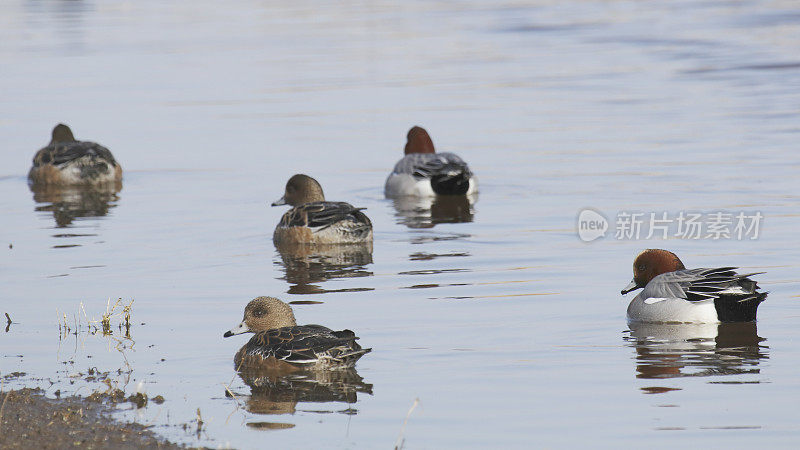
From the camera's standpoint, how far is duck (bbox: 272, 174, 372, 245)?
620 inches

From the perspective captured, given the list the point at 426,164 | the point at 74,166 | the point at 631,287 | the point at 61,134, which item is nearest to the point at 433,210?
the point at 426,164

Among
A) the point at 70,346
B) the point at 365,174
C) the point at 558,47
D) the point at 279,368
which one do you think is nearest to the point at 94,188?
the point at 365,174

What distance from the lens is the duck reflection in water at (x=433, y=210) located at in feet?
57.7

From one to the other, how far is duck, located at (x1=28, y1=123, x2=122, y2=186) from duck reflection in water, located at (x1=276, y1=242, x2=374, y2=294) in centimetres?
634

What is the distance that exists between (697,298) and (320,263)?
494 centimetres

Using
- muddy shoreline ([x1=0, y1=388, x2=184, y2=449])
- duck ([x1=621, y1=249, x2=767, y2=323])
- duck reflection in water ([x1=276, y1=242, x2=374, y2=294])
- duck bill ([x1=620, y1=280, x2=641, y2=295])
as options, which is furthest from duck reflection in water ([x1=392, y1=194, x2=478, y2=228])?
muddy shoreline ([x1=0, y1=388, x2=184, y2=449])

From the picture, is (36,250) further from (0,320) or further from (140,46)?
(140,46)

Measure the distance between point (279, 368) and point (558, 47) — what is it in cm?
2936

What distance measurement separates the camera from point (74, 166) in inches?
846

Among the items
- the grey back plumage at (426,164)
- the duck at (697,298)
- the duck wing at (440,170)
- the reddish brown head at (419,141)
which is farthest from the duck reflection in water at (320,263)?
the reddish brown head at (419,141)

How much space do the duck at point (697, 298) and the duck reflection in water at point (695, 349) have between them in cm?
8

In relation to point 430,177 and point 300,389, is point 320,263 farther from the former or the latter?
point 300,389

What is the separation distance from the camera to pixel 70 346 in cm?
1072

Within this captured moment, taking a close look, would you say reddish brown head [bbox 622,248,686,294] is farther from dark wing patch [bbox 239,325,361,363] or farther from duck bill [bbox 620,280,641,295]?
dark wing patch [bbox 239,325,361,363]
